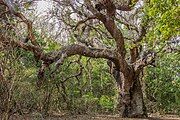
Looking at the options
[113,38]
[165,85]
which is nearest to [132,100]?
[113,38]

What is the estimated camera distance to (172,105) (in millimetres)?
27641

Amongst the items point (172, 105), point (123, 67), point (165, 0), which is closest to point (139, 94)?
point (123, 67)

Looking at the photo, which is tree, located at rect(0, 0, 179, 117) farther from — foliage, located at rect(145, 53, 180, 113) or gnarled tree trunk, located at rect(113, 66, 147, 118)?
foliage, located at rect(145, 53, 180, 113)

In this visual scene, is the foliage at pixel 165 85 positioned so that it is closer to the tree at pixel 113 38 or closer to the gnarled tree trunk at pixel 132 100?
the tree at pixel 113 38

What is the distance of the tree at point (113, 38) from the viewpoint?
1612 centimetres

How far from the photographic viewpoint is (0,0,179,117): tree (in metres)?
16.1

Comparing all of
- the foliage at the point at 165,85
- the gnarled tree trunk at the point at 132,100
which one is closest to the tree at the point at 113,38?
the gnarled tree trunk at the point at 132,100

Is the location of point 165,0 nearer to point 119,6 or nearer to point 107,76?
point 119,6

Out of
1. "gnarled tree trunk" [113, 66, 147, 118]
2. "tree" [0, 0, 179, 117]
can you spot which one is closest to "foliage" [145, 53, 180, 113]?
"tree" [0, 0, 179, 117]

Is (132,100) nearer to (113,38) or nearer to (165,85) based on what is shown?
(113,38)

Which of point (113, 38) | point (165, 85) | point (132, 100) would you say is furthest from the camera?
point (165, 85)

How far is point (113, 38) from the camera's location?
17703mm

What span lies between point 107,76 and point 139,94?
10.3 meters

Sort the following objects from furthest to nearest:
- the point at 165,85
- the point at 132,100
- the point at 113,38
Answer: the point at 165,85, the point at 132,100, the point at 113,38
